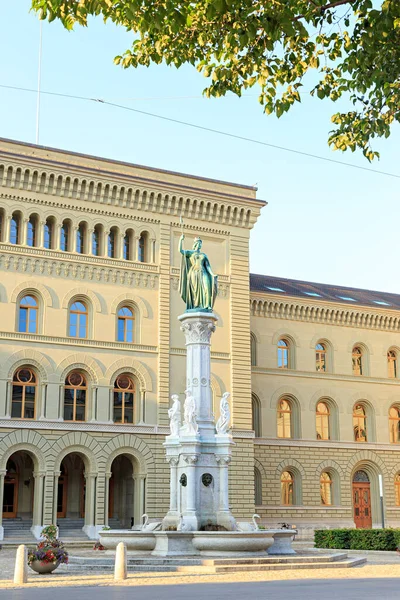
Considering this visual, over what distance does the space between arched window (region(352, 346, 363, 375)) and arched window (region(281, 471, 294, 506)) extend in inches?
332

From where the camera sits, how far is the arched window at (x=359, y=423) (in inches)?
2082

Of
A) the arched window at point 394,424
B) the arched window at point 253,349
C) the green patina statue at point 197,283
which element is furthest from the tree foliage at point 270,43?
the arched window at point 394,424

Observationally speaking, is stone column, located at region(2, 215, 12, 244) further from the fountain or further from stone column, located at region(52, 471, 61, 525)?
the fountain

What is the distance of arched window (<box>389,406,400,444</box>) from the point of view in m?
54.2

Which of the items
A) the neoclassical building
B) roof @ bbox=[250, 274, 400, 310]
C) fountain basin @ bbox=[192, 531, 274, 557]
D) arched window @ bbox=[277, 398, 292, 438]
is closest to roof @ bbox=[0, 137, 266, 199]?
the neoclassical building

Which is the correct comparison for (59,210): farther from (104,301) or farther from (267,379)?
(267,379)

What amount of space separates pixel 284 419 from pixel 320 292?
9913 millimetres

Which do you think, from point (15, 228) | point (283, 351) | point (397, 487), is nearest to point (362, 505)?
point (397, 487)

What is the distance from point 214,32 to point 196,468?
1590cm

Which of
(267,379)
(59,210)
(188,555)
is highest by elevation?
(59,210)

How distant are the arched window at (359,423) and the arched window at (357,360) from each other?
2193 mm

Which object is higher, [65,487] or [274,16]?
[274,16]

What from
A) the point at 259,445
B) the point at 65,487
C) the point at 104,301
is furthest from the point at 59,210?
the point at 259,445

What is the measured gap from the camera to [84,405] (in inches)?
1657
